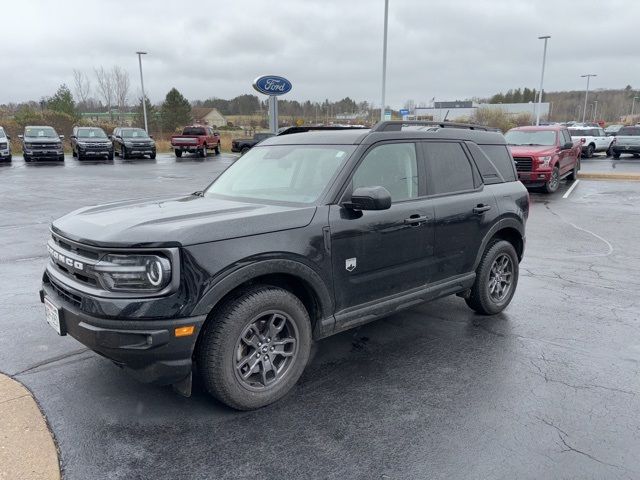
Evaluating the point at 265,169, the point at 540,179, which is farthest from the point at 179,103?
the point at 265,169

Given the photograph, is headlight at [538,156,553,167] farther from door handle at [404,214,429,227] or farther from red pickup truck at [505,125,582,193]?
door handle at [404,214,429,227]

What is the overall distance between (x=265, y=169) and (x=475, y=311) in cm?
268

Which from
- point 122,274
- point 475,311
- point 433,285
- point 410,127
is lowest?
point 475,311

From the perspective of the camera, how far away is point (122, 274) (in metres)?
2.95

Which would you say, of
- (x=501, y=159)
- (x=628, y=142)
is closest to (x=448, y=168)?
(x=501, y=159)

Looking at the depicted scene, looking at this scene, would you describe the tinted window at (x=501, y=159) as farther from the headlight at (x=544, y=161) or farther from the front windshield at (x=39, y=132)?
the front windshield at (x=39, y=132)

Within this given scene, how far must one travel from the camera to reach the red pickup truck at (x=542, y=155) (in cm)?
1440

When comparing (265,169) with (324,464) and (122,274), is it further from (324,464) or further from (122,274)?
(324,464)

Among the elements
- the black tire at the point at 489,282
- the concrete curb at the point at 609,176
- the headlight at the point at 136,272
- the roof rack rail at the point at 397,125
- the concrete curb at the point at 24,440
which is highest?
the roof rack rail at the point at 397,125

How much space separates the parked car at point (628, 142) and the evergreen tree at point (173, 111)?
49.9 meters

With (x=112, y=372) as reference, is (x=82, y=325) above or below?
above

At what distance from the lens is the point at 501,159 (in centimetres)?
547

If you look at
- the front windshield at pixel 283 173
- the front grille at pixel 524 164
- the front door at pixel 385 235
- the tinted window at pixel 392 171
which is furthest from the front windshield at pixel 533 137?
the front windshield at pixel 283 173

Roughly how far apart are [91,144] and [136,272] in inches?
1079
